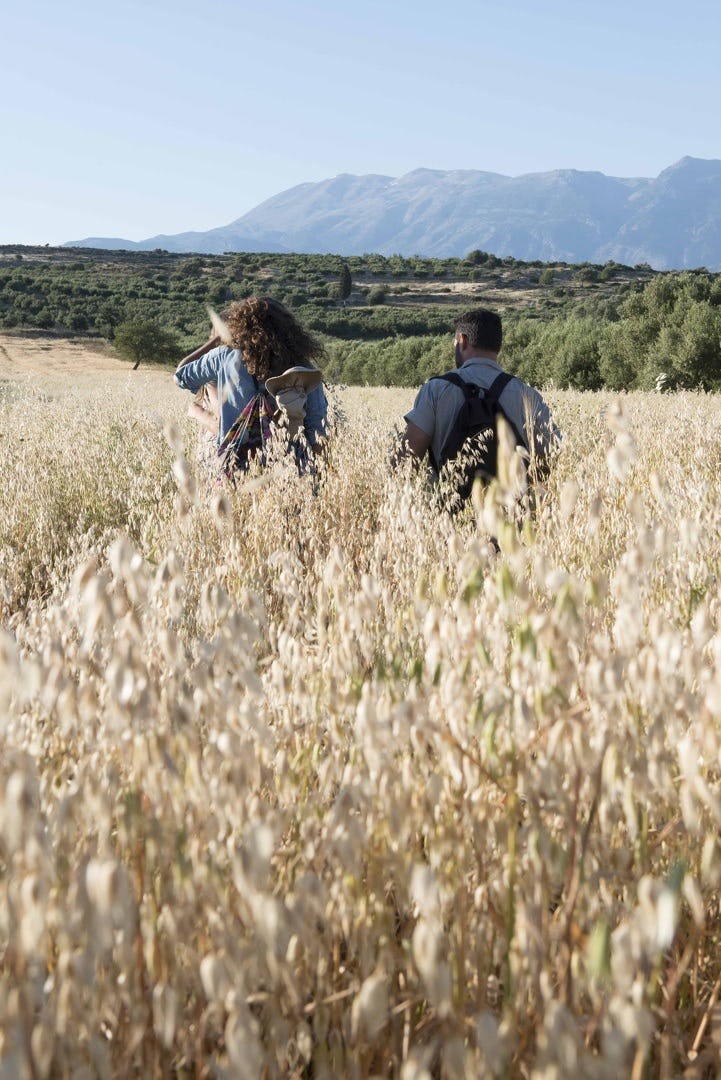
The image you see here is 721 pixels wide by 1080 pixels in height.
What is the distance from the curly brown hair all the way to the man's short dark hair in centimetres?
93

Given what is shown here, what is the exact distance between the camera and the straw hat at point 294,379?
15.1 feet

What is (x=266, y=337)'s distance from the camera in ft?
15.9

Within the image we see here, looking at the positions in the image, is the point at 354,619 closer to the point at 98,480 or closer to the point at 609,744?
the point at 609,744

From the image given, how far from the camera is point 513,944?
93 centimetres

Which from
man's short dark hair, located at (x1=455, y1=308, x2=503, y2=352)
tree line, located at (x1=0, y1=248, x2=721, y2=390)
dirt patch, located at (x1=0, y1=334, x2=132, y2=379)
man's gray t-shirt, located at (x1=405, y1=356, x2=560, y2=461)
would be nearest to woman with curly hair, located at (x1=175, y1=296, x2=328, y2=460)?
man's gray t-shirt, located at (x1=405, y1=356, x2=560, y2=461)

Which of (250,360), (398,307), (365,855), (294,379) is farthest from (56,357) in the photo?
(365,855)

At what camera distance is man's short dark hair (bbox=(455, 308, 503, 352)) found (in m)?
5.02

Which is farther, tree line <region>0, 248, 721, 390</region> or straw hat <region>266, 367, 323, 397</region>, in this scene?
tree line <region>0, 248, 721, 390</region>

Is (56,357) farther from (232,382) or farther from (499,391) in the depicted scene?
(499,391)

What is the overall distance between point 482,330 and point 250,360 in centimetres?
135

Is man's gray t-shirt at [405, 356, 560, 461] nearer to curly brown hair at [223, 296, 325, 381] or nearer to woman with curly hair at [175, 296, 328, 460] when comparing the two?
woman with curly hair at [175, 296, 328, 460]

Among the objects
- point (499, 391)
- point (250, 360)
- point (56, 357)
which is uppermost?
point (56, 357)

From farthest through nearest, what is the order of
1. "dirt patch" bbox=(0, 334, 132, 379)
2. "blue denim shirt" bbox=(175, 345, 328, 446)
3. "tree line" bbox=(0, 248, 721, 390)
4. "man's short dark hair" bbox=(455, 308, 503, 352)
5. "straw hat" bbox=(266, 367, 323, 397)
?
"dirt patch" bbox=(0, 334, 132, 379), "tree line" bbox=(0, 248, 721, 390), "man's short dark hair" bbox=(455, 308, 503, 352), "blue denim shirt" bbox=(175, 345, 328, 446), "straw hat" bbox=(266, 367, 323, 397)

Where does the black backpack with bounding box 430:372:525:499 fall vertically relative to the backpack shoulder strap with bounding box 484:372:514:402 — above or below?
below
